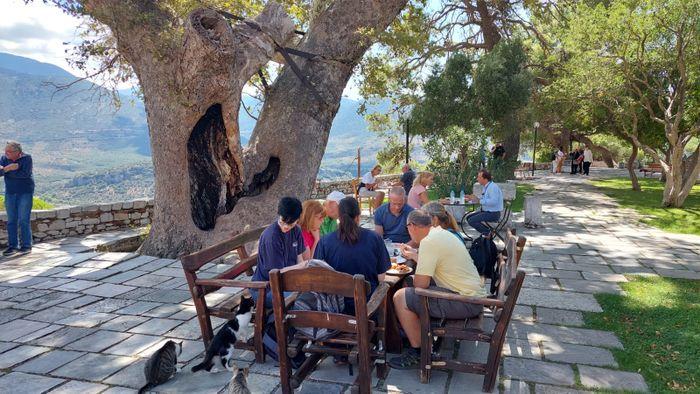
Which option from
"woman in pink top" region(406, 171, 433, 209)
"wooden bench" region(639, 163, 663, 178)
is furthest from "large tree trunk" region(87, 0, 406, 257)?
"wooden bench" region(639, 163, 663, 178)

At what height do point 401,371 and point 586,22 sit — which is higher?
point 586,22

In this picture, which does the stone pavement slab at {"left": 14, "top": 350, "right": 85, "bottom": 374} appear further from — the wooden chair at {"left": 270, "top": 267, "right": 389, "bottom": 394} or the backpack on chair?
the backpack on chair

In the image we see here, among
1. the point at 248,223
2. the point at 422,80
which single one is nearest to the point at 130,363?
the point at 248,223

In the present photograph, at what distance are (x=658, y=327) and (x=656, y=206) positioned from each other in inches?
409

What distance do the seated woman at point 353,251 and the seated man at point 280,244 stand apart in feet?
0.89

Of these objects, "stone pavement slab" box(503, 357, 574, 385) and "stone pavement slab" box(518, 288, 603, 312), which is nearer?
"stone pavement slab" box(503, 357, 574, 385)

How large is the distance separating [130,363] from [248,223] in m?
3.74

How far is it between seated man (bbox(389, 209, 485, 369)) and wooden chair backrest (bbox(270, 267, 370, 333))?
659 mm

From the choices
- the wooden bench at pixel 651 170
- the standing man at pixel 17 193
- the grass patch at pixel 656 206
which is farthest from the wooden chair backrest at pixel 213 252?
the wooden bench at pixel 651 170

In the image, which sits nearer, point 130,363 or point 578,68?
point 130,363

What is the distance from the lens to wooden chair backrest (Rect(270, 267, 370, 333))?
9.64ft

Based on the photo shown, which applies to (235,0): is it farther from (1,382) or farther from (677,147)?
(677,147)

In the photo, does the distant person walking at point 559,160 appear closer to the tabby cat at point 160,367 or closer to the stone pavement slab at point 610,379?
the stone pavement slab at point 610,379

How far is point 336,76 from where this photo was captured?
26.0 ft
